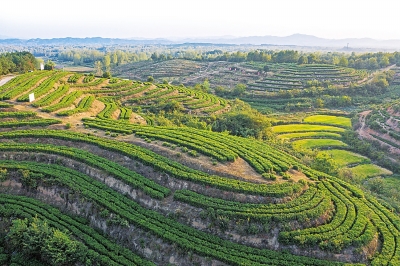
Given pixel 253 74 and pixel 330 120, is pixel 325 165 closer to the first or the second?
pixel 330 120

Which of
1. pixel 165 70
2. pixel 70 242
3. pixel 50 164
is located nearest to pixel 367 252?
pixel 70 242

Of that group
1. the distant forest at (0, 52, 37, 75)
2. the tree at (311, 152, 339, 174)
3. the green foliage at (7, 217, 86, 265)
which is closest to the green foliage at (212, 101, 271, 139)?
the tree at (311, 152, 339, 174)

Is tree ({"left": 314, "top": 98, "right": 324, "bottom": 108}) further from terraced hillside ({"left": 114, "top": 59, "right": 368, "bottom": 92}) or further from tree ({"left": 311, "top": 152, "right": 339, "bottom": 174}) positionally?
tree ({"left": 311, "top": 152, "right": 339, "bottom": 174})

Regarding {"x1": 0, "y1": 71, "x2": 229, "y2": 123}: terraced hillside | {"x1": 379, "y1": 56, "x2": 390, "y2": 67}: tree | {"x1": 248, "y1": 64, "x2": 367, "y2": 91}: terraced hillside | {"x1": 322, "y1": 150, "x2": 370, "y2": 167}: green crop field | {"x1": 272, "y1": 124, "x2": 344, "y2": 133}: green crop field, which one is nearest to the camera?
{"x1": 0, "y1": 71, "x2": 229, "y2": 123}: terraced hillside

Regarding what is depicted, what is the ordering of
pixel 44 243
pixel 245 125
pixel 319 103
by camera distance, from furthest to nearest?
pixel 319 103, pixel 245 125, pixel 44 243

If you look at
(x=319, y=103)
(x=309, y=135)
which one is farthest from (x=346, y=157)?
(x=319, y=103)

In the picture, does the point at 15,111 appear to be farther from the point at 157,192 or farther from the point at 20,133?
the point at 157,192
